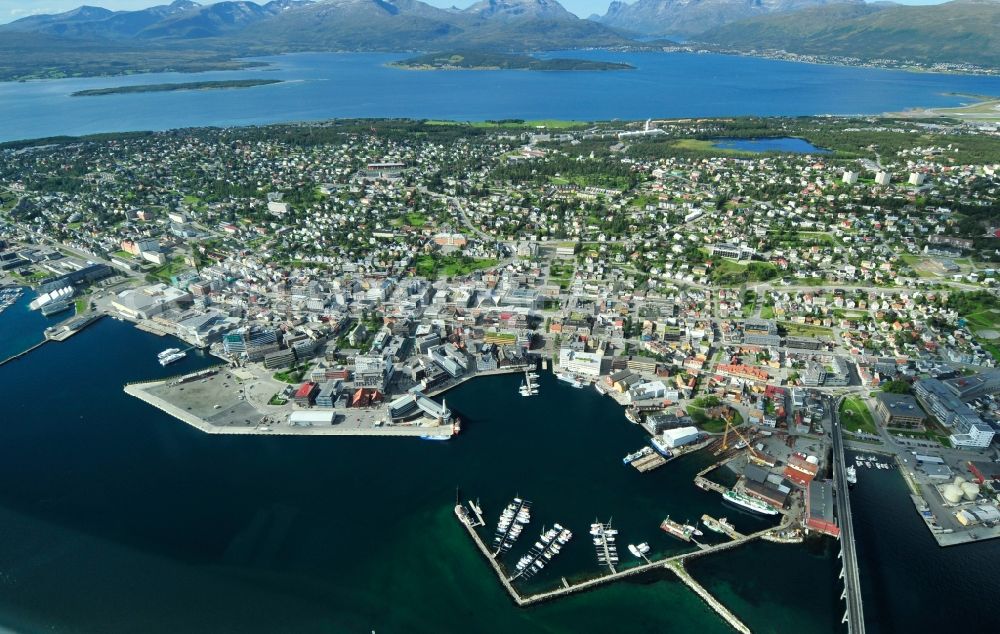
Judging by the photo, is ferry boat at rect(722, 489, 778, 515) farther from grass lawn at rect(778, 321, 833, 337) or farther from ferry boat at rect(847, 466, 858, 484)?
grass lawn at rect(778, 321, 833, 337)

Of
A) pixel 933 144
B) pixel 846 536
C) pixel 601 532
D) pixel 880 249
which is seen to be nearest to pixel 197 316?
pixel 601 532

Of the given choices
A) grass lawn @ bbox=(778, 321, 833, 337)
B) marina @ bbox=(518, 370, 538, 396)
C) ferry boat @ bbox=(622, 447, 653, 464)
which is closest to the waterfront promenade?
marina @ bbox=(518, 370, 538, 396)

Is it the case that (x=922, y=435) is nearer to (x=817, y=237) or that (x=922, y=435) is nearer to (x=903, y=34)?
(x=817, y=237)

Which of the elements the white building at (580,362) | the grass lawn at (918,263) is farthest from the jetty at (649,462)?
the grass lawn at (918,263)

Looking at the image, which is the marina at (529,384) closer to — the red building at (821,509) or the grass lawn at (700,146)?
the red building at (821,509)

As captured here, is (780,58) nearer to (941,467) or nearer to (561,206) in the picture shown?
(561,206)

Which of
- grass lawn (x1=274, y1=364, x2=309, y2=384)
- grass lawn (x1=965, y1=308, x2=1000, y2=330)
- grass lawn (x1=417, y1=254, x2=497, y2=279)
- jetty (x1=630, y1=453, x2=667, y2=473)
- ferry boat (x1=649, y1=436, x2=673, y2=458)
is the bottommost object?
jetty (x1=630, y1=453, x2=667, y2=473)
